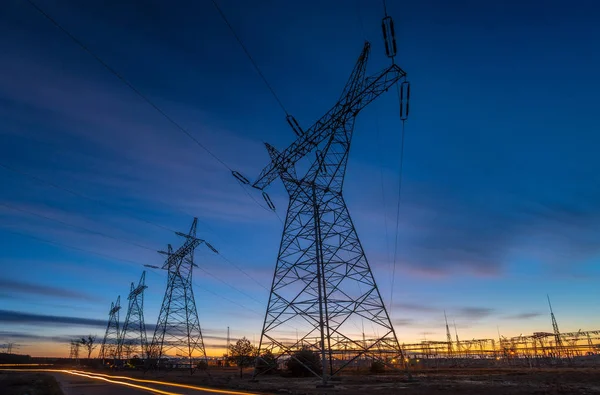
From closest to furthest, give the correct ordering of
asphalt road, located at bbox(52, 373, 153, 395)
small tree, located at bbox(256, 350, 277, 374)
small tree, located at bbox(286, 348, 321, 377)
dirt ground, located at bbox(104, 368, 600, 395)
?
dirt ground, located at bbox(104, 368, 600, 395)
asphalt road, located at bbox(52, 373, 153, 395)
small tree, located at bbox(256, 350, 277, 374)
small tree, located at bbox(286, 348, 321, 377)

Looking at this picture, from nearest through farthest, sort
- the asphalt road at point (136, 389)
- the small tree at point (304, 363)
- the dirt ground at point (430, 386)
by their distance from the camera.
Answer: the dirt ground at point (430, 386) < the asphalt road at point (136, 389) < the small tree at point (304, 363)

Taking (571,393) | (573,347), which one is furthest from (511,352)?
(571,393)

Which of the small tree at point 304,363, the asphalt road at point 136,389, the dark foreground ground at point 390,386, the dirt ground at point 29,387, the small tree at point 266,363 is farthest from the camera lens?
the small tree at point 304,363

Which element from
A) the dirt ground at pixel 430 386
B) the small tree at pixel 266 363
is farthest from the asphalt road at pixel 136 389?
the small tree at pixel 266 363

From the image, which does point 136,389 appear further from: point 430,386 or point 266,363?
point 430,386

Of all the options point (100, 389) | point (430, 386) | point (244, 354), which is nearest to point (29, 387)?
point (100, 389)

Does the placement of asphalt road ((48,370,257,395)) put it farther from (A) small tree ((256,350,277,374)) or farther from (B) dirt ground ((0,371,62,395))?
(A) small tree ((256,350,277,374))

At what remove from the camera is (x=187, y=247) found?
4541 centimetres

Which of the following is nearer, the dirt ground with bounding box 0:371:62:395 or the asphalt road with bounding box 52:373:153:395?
the dirt ground with bounding box 0:371:62:395

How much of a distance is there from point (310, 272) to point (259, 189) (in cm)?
918

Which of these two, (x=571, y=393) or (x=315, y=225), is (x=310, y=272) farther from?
(x=571, y=393)

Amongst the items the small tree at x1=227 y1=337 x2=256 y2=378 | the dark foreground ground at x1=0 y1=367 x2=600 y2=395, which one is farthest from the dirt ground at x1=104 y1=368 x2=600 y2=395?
the small tree at x1=227 y1=337 x2=256 y2=378

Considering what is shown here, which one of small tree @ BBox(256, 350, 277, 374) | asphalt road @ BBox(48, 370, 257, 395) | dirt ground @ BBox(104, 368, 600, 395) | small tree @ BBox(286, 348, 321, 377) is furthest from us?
small tree @ BBox(286, 348, 321, 377)

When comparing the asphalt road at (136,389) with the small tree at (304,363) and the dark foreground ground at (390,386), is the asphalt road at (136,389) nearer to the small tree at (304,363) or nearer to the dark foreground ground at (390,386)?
the dark foreground ground at (390,386)
